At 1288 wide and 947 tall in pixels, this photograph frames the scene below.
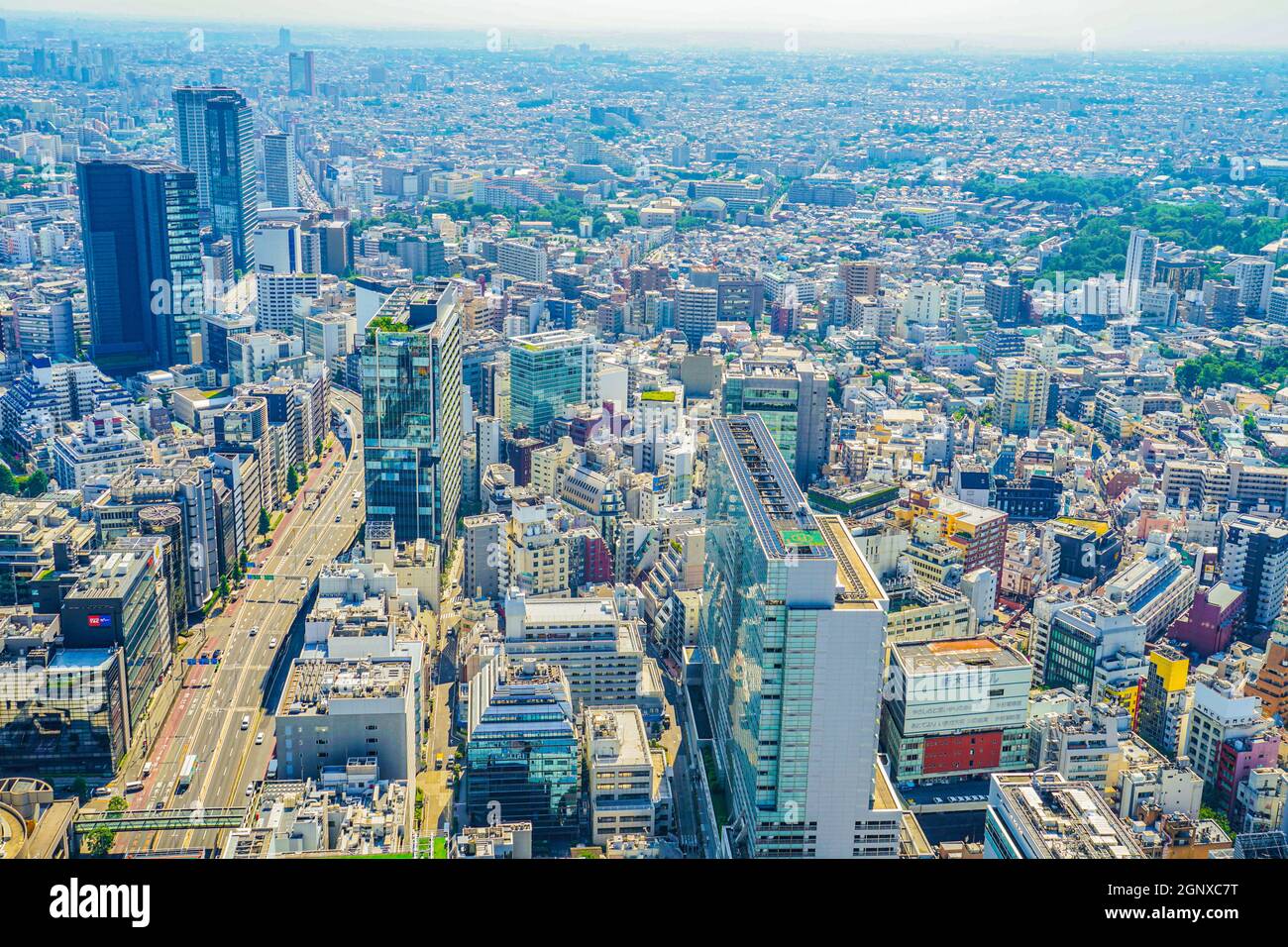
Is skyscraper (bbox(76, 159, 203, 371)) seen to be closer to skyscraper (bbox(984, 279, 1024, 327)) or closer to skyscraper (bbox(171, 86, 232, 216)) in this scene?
skyscraper (bbox(171, 86, 232, 216))

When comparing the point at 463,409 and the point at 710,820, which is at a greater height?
the point at 463,409

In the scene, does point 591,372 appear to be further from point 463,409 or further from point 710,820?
point 710,820

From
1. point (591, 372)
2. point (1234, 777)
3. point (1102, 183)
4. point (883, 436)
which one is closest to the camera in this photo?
A: point (1234, 777)

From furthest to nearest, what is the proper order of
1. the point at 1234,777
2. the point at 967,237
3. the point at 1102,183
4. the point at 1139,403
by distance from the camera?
1. the point at 1102,183
2. the point at 967,237
3. the point at 1139,403
4. the point at 1234,777

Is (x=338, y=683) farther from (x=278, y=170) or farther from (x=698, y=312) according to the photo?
(x=278, y=170)

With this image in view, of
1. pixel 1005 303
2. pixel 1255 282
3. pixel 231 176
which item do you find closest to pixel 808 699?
pixel 1005 303

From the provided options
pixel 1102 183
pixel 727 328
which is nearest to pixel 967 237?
pixel 1102 183

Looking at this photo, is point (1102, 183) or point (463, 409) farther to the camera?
point (1102, 183)
